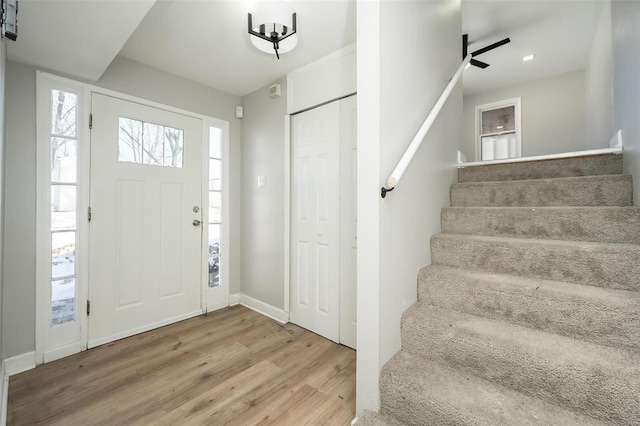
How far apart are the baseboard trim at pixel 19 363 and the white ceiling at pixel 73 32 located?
1.97 meters

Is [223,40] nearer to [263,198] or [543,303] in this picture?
[263,198]

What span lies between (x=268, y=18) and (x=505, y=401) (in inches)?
84.6

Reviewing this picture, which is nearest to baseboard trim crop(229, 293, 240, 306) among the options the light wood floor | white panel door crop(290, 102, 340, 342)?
the light wood floor

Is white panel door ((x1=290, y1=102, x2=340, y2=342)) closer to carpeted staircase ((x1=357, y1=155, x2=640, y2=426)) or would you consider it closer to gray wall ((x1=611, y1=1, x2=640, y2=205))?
carpeted staircase ((x1=357, y1=155, x2=640, y2=426))

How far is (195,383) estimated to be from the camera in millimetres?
1676

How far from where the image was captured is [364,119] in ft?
4.09

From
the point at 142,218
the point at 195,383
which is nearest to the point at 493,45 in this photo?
the point at 142,218

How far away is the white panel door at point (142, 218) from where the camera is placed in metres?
2.15

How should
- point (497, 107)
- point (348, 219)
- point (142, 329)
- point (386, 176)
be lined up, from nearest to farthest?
point (386, 176) < point (348, 219) < point (142, 329) < point (497, 107)

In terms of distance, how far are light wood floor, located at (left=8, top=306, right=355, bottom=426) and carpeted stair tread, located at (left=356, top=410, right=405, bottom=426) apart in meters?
0.28

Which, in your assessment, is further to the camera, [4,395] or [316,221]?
[316,221]

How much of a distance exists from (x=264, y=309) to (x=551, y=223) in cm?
244

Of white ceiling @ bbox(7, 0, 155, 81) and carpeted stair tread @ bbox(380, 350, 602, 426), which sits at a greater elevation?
Answer: white ceiling @ bbox(7, 0, 155, 81)

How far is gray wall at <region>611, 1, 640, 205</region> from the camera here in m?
1.33
